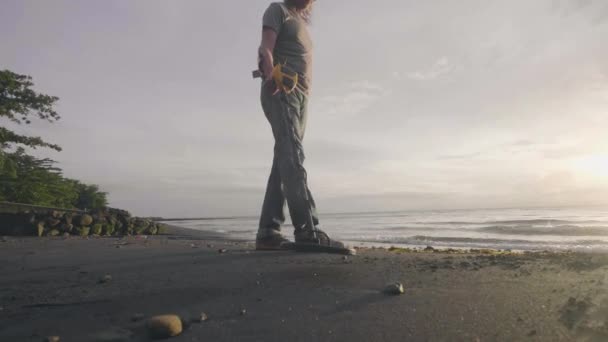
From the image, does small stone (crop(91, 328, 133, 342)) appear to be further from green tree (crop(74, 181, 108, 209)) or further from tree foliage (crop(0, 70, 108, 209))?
green tree (crop(74, 181, 108, 209))

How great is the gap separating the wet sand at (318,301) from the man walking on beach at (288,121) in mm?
595

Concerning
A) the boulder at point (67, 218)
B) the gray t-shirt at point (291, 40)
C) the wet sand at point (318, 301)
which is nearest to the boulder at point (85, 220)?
the boulder at point (67, 218)

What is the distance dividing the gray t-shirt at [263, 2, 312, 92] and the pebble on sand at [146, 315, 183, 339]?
2.84 metres

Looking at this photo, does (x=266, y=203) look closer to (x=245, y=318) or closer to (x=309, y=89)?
(x=309, y=89)

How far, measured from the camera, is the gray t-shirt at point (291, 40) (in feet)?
11.6

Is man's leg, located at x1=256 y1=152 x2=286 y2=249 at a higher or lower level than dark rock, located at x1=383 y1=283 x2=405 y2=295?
higher

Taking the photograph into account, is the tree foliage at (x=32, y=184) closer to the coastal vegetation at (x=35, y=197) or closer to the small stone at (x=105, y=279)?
the coastal vegetation at (x=35, y=197)

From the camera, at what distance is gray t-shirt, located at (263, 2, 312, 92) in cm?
355

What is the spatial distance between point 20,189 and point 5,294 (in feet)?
53.7

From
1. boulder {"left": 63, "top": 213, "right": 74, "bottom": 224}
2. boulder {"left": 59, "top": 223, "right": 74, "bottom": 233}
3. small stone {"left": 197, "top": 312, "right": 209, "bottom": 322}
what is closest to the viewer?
small stone {"left": 197, "top": 312, "right": 209, "bottom": 322}

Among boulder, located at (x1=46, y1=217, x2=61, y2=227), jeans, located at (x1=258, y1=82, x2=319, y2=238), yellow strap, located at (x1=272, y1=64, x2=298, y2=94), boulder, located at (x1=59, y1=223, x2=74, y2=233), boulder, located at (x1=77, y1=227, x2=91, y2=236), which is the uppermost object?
yellow strap, located at (x1=272, y1=64, x2=298, y2=94)

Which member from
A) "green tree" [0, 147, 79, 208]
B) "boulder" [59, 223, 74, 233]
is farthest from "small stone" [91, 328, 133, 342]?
"green tree" [0, 147, 79, 208]

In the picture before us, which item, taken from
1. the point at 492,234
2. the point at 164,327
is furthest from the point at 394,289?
the point at 492,234

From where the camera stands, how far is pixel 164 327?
1.36m
